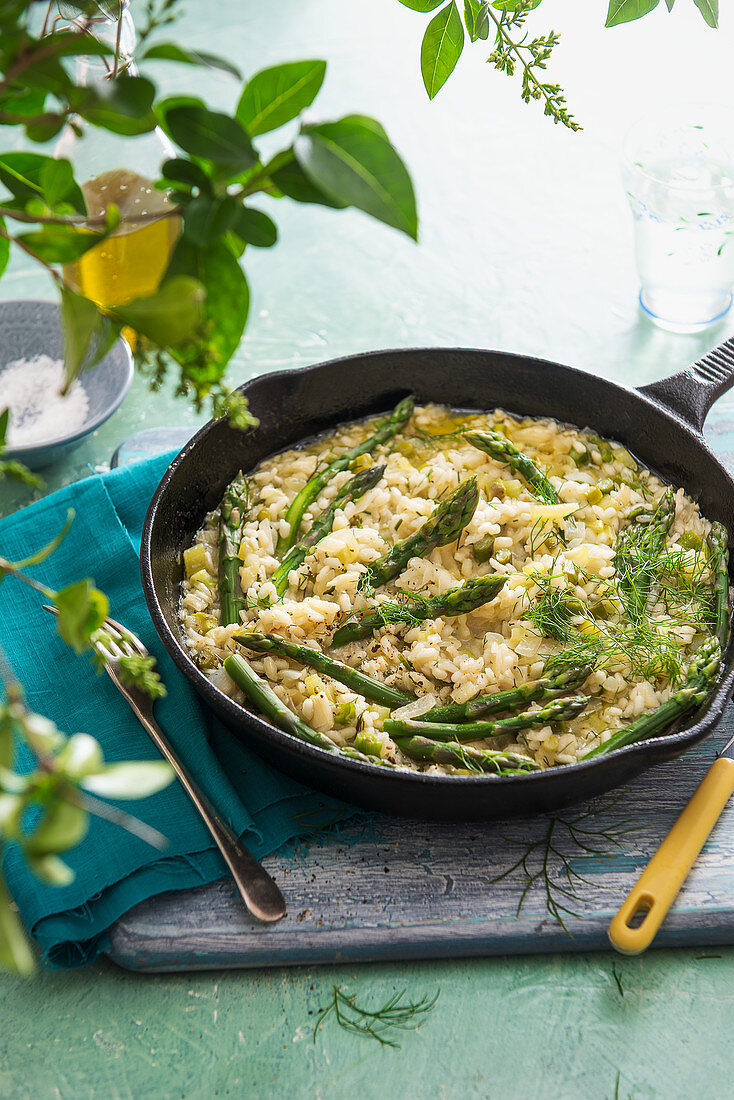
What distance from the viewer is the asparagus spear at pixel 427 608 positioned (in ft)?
8.84

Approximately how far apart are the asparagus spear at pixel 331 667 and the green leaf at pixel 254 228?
1617 millimetres

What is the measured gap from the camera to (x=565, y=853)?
242 centimetres

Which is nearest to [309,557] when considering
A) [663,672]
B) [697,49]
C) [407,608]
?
[407,608]

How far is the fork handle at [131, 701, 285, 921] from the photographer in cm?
231

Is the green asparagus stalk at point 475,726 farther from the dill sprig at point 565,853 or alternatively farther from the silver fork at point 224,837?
the silver fork at point 224,837

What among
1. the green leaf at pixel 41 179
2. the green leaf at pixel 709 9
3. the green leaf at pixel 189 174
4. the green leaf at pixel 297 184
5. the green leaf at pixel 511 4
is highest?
the green leaf at pixel 709 9

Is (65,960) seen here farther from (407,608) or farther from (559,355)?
(559,355)

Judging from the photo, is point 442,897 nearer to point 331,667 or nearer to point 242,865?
point 242,865

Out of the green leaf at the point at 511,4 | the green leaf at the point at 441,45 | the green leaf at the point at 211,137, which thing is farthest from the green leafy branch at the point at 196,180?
the green leaf at the point at 511,4

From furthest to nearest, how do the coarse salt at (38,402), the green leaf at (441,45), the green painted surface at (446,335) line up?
the coarse salt at (38,402)
the green painted surface at (446,335)
the green leaf at (441,45)

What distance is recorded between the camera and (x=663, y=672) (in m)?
2.61

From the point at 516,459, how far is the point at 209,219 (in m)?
2.20

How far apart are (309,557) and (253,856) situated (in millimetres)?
889

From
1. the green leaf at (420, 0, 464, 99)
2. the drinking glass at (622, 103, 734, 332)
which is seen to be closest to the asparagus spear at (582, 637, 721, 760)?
the green leaf at (420, 0, 464, 99)
